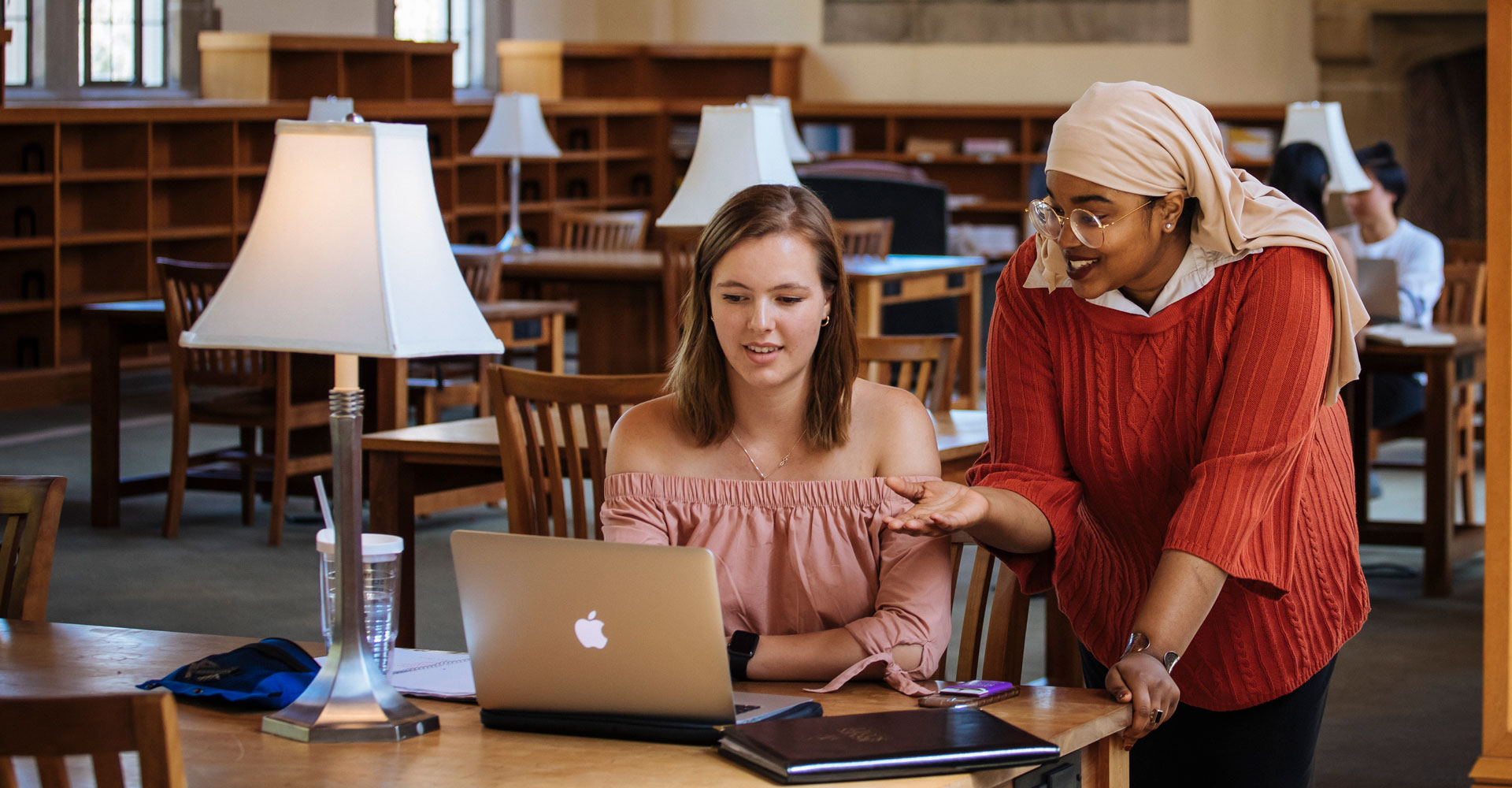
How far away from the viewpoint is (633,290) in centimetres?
692

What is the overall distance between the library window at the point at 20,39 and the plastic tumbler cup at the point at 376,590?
303 inches

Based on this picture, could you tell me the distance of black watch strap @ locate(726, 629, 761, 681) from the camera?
1883mm

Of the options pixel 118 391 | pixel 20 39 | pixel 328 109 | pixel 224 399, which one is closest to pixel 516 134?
pixel 328 109

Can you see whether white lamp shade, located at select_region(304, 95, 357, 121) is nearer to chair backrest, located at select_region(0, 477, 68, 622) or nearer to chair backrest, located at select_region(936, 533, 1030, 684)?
chair backrest, located at select_region(0, 477, 68, 622)

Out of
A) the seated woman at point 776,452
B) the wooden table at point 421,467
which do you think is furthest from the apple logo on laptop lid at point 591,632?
the wooden table at point 421,467

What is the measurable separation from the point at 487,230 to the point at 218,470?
5.03 metres

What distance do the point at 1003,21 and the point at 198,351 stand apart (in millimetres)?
7635

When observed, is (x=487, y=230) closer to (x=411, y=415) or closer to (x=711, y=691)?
(x=411, y=415)

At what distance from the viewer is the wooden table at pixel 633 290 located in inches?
259

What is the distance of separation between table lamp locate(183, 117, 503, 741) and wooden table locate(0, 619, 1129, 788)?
0.05 meters

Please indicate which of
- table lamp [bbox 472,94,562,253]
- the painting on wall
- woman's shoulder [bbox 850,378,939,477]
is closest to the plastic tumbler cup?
woman's shoulder [bbox 850,378,939,477]

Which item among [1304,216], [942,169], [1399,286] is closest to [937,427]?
[1304,216]

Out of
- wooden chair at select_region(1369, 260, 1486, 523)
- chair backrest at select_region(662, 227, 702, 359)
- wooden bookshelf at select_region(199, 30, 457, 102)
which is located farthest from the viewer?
wooden bookshelf at select_region(199, 30, 457, 102)

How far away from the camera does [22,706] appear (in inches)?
46.1
